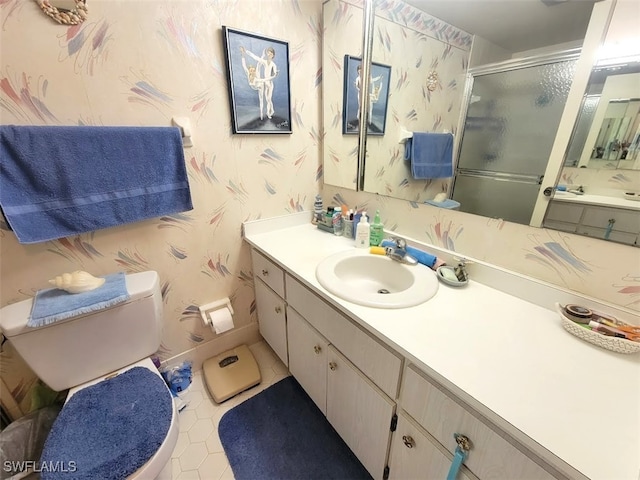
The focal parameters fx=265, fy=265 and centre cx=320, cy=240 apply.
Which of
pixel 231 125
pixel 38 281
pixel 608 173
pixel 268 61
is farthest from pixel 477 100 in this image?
pixel 38 281

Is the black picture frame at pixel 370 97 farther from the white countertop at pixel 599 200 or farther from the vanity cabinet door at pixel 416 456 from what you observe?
the vanity cabinet door at pixel 416 456

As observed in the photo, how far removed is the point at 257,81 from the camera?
4.13ft

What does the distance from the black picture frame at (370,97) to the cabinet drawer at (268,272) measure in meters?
0.82

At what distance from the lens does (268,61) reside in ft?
4.14

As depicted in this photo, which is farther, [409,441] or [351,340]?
[351,340]

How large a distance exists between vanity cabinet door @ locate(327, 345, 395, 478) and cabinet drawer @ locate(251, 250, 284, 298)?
41 centimetres

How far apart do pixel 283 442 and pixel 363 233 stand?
1052 mm

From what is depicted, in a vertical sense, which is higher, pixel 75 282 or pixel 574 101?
pixel 574 101

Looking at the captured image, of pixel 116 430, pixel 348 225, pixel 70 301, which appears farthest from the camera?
pixel 348 225

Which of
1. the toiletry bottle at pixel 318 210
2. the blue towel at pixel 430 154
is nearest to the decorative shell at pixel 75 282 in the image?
the toiletry bottle at pixel 318 210

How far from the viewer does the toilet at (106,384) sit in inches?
31.8

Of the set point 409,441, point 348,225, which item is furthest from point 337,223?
point 409,441

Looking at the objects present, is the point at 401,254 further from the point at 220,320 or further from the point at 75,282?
the point at 75,282

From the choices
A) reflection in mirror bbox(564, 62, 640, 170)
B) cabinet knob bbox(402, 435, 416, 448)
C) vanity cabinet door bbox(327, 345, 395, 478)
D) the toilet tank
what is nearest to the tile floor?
the toilet tank
